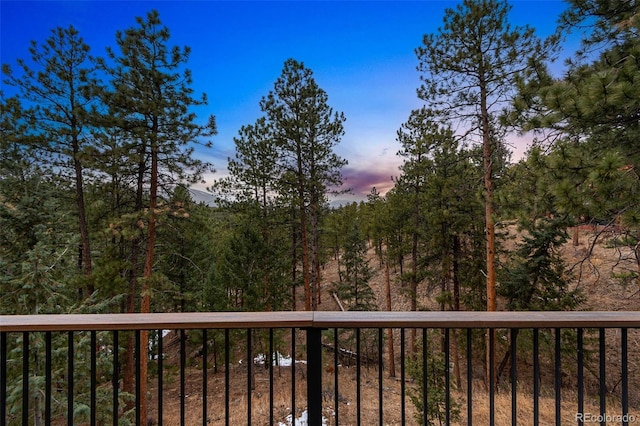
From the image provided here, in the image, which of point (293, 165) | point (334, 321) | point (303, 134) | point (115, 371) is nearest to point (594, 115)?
point (334, 321)

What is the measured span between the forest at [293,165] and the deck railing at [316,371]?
1294 millimetres

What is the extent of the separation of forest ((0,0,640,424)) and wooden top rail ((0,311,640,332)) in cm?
197

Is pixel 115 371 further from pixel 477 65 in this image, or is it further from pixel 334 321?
pixel 477 65

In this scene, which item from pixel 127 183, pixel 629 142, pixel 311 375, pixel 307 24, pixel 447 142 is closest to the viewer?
pixel 311 375

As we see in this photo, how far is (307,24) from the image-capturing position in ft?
16.6

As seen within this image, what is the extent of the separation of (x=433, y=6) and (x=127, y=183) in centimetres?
737

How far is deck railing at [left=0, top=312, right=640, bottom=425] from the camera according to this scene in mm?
1492

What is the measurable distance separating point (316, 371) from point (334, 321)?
0.32 metres

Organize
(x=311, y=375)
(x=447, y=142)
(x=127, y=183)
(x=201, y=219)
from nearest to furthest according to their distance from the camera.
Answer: (x=311, y=375), (x=447, y=142), (x=127, y=183), (x=201, y=219)

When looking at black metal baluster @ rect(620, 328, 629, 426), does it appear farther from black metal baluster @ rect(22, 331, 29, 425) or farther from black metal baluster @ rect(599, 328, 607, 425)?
black metal baluster @ rect(22, 331, 29, 425)

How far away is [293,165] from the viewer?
832 centimetres

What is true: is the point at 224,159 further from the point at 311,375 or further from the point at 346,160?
the point at 311,375

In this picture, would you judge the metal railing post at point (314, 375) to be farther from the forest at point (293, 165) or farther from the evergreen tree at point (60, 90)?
the evergreen tree at point (60, 90)

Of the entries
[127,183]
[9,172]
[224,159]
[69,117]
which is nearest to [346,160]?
[224,159]
